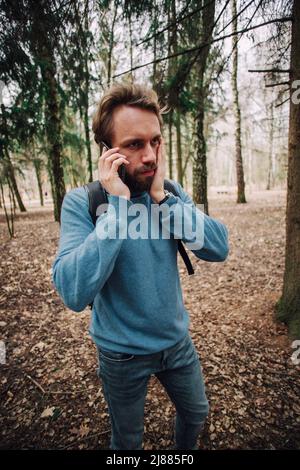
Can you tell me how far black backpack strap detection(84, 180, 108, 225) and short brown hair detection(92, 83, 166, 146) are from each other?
299 millimetres

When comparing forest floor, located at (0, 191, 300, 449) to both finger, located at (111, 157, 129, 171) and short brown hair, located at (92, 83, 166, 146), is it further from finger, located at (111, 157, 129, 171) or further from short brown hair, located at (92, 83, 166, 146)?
short brown hair, located at (92, 83, 166, 146)

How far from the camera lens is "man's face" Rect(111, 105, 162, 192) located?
5.18 ft

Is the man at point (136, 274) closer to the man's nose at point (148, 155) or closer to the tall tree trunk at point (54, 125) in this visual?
the man's nose at point (148, 155)

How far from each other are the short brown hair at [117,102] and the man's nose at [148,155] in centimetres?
24

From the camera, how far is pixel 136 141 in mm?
1583

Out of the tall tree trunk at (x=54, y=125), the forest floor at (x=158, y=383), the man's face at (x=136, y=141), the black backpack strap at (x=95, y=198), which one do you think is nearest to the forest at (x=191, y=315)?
the forest floor at (x=158, y=383)

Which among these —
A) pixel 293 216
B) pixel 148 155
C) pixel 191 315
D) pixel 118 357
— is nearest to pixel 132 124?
pixel 148 155

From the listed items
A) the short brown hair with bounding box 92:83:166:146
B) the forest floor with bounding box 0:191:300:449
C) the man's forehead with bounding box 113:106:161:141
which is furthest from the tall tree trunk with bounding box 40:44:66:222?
the man's forehead with bounding box 113:106:161:141

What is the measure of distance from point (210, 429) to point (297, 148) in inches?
120

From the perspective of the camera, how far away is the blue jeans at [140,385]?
158 cm

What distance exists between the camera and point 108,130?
1.63 metres
